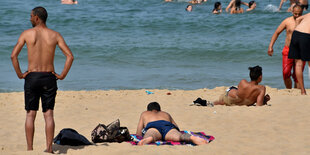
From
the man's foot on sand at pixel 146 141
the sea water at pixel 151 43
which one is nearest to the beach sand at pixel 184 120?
the man's foot on sand at pixel 146 141

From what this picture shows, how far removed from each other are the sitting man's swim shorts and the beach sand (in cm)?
50

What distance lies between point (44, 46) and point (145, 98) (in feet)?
13.1

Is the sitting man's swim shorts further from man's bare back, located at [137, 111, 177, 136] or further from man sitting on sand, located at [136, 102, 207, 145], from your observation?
man's bare back, located at [137, 111, 177, 136]

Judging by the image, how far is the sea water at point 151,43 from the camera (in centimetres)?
1201

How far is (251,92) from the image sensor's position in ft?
25.2

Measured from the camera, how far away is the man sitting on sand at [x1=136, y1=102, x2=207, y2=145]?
577cm

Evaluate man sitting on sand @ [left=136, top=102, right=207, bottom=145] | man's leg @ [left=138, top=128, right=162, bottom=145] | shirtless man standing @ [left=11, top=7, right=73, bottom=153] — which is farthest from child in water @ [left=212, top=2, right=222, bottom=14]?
shirtless man standing @ [left=11, top=7, right=73, bottom=153]

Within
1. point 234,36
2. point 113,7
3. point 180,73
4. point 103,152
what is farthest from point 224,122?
point 113,7

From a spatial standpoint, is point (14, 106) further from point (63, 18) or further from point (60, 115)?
point (63, 18)

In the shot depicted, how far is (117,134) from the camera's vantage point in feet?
19.4

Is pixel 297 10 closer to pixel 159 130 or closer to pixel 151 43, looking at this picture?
pixel 159 130

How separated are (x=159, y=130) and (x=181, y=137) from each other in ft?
0.97

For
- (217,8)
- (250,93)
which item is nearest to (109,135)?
(250,93)

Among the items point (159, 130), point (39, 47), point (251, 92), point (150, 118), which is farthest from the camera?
point (251, 92)
